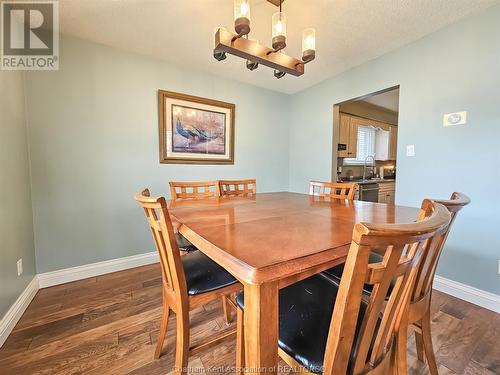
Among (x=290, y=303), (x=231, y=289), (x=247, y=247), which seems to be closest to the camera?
(x=247, y=247)

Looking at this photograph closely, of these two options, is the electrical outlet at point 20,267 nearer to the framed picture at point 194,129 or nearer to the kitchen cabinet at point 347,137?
the framed picture at point 194,129

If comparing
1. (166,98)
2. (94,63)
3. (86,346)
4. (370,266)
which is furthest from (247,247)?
(94,63)

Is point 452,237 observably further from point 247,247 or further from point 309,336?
point 247,247

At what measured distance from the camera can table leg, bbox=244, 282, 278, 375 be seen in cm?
58

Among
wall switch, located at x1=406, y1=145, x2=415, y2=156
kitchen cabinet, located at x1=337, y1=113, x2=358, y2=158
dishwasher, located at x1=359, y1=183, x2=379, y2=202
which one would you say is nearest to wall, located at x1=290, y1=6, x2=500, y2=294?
wall switch, located at x1=406, y1=145, x2=415, y2=156

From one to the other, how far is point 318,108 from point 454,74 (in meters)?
1.50

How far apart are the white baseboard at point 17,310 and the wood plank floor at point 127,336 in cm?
4

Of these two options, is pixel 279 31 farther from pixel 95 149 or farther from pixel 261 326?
pixel 95 149

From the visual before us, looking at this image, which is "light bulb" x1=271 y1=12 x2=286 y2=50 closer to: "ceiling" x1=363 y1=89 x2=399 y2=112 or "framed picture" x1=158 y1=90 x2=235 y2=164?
"framed picture" x1=158 y1=90 x2=235 y2=164

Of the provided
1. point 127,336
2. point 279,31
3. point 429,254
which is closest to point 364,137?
point 279,31

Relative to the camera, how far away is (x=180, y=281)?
948 mm

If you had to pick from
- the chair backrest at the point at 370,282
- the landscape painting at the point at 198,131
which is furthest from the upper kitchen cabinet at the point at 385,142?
the chair backrest at the point at 370,282

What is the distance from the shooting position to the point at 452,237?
74.5 inches

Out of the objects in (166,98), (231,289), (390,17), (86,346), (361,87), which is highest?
(390,17)
